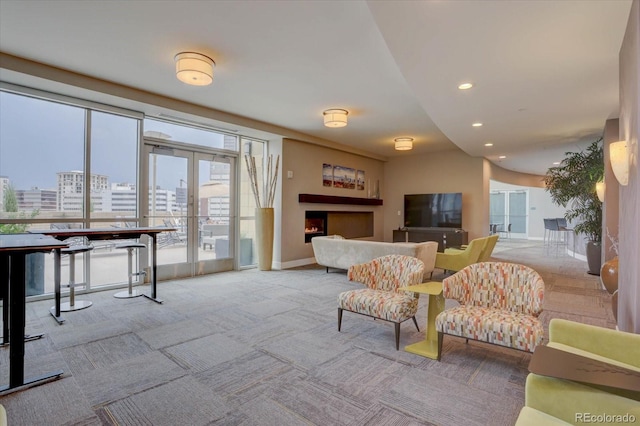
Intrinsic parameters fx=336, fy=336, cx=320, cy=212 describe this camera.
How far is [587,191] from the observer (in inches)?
251

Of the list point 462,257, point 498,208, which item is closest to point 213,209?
point 462,257

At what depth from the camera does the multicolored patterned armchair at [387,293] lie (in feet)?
10.0

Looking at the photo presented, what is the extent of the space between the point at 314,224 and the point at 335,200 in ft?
2.55

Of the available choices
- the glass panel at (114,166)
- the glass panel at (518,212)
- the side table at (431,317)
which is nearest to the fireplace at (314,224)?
the glass panel at (114,166)

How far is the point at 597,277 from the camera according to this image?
6.47m

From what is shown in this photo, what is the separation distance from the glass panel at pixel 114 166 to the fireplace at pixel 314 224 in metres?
3.60

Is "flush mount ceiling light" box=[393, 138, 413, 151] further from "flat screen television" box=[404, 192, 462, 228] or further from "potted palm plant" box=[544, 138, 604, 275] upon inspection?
"potted palm plant" box=[544, 138, 604, 275]

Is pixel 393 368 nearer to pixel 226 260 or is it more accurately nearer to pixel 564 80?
pixel 564 80

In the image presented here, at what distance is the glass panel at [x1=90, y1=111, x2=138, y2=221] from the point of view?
16.3 ft

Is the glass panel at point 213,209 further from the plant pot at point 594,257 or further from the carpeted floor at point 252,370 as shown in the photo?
the plant pot at point 594,257

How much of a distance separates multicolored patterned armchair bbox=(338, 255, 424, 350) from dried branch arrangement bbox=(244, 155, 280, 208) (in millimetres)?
3633

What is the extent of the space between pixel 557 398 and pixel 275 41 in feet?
11.3

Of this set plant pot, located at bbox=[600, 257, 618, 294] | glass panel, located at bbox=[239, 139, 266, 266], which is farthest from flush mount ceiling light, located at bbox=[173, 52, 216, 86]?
plant pot, located at bbox=[600, 257, 618, 294]

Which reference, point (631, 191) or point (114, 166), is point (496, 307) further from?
point (114, 166)
